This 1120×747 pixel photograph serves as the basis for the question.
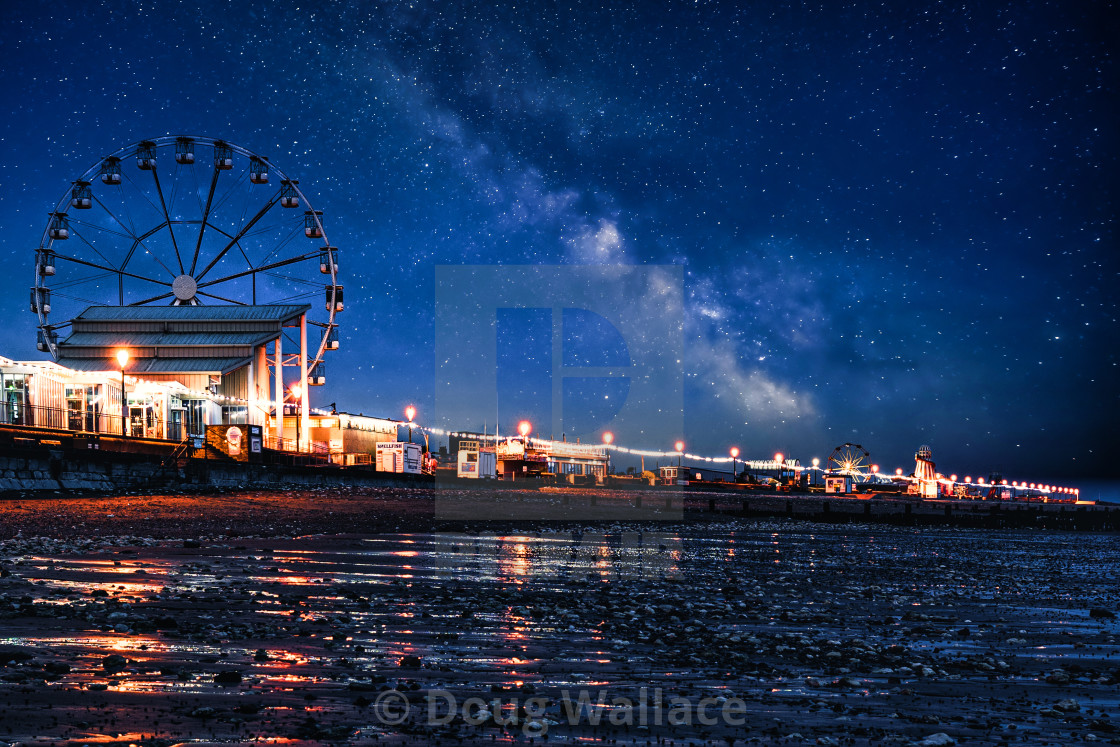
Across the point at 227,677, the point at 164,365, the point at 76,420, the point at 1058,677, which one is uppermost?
the point at 164,365

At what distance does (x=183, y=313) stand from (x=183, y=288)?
2982mm

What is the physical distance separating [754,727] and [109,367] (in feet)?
257

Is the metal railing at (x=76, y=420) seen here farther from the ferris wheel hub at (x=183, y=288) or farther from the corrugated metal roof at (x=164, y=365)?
the ferris wheel hub at (x=183, y=288)

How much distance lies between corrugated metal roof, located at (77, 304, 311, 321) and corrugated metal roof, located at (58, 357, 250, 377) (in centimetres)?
451

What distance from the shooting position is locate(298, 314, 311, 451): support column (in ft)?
243

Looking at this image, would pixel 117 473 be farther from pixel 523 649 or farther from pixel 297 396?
pixel 297 396

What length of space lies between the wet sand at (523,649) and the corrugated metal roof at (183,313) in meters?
63.9

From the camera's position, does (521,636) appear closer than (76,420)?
Yes

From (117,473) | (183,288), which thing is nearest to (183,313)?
(183,288)

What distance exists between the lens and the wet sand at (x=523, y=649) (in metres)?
5.00

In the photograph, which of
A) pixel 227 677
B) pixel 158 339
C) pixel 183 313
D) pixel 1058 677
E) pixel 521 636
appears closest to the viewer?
pixel 227 677

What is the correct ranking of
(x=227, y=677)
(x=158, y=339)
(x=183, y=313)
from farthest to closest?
(x=183, y=313) → (x=158, y=339) → (x=227, y=677)

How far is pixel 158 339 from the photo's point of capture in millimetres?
72250

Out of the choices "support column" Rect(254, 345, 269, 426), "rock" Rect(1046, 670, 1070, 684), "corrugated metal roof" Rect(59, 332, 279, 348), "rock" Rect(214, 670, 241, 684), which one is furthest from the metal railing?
"rock" Rect(1046, 670, 1070, 684)
